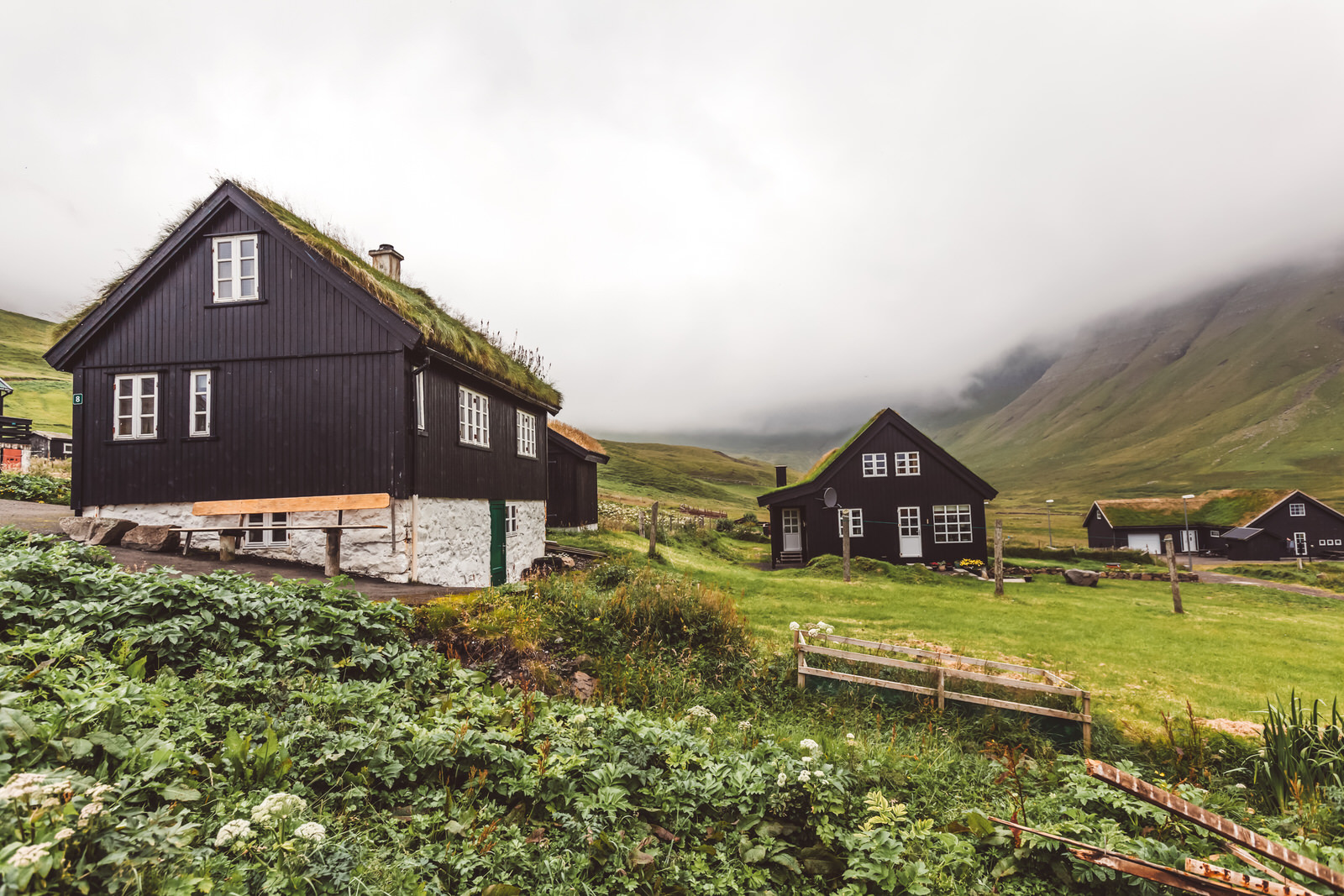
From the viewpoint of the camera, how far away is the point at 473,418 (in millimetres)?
16500

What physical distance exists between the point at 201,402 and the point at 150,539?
10.9 ft

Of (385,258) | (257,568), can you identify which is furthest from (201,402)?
(385,258)

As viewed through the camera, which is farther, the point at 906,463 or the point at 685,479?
the point at 685,479

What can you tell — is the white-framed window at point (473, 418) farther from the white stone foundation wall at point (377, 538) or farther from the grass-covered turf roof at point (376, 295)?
the white stone foundation wall at point (377, 538)

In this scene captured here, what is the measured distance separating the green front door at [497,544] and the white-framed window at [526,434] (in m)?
2.74

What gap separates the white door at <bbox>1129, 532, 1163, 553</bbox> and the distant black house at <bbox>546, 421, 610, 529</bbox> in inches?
1958

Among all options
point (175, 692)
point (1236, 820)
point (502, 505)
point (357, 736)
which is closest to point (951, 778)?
point (1236, 820)

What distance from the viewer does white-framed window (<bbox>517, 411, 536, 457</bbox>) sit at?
2012 cm

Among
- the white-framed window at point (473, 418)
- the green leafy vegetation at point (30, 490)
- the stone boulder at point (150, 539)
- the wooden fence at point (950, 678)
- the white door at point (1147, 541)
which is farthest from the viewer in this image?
the white door at point (1147, 541)

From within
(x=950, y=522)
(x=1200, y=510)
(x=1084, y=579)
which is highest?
(x=950, y=522)

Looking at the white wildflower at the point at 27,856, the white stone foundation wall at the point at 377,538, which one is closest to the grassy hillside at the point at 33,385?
the white stone foundation wall at the point at 377,538

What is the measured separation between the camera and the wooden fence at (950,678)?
7254mm

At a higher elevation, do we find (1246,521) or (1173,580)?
(1173,580)

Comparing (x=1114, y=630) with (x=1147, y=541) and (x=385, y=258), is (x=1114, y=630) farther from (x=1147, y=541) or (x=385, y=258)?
(x=1147, y=541)
